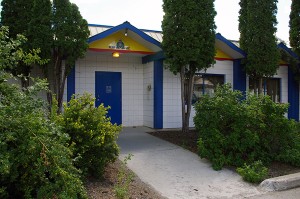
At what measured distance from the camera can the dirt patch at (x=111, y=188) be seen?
16.4 ft

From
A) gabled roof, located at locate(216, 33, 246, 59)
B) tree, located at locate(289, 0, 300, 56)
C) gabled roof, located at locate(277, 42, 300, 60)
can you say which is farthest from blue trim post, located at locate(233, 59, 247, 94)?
tree, located at locate(289, 0, 300, 56)

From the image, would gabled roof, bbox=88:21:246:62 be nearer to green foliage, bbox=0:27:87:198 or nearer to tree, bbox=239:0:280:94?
tree, bbox=239:0:280:94

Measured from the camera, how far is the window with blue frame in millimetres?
12375

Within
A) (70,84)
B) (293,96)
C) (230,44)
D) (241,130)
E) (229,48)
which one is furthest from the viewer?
(293,96)

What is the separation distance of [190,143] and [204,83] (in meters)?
4.51

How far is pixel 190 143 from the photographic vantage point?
8648 millimetres

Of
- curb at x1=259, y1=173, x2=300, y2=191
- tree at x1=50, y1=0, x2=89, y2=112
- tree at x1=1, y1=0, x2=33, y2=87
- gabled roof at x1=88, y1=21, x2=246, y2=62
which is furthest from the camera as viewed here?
gabled roof at x1=88, y1=21, x2=246, y2=62

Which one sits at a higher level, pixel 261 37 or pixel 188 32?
pixel 261 37

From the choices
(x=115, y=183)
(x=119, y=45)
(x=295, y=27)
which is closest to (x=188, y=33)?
(x=119, y=45)

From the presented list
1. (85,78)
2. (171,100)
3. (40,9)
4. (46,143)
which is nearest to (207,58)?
(171,100)

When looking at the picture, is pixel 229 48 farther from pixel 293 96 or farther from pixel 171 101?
pixel 293 96

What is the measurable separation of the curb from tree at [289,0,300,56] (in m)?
8.82

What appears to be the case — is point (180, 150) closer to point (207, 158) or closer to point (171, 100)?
point (207, 158)

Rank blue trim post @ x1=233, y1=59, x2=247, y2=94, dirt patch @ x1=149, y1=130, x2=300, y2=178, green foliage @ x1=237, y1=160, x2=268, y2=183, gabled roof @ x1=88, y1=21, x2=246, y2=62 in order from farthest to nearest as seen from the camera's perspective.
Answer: blue trim post @ x1=233, y1=59, x2=247, y2=94
gabled roof @ x1=88, y1=21, x2=246, y2=62
dirt patch @ x1=149, y1=130, x2=300, y2=178
green foliage @ x1=237, y1=160, x2=268, y2=183
